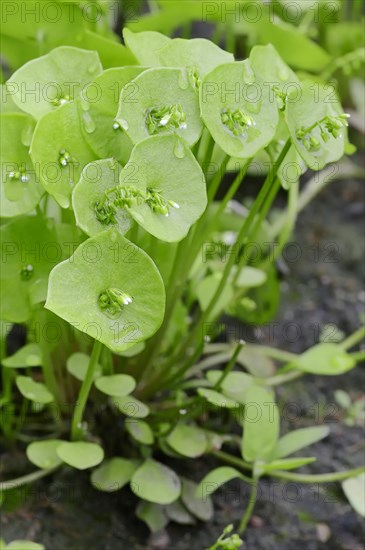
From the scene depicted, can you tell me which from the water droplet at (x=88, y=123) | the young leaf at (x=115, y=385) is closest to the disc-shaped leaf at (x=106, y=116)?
the water droplet at (x=88, y=123)

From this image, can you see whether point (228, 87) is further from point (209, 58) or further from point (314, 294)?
point (314, 294)

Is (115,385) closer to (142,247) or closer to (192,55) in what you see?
(142,247)

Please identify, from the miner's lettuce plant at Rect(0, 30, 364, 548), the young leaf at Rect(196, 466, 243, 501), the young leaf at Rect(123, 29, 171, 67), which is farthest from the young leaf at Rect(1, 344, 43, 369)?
the young leaf at Rect(123, 29, 171, 67)

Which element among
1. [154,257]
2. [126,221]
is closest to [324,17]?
[154,257]

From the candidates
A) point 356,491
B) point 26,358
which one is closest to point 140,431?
point 26,358

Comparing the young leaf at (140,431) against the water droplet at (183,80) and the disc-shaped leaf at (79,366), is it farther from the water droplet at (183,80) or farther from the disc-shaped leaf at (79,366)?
the water droplet at (183,80)

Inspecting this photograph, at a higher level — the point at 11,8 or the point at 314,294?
the point at 11,8
